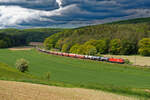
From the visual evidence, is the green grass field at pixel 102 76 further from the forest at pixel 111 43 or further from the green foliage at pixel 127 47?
the green foliage at pixel 127 47

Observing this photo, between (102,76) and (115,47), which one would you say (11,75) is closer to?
(102,76)

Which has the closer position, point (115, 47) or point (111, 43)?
point (115, 47)

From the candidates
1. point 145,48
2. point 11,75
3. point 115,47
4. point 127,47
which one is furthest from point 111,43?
point 11,75

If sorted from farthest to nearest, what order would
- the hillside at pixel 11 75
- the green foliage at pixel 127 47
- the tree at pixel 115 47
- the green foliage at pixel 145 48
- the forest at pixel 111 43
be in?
the tree at pixel 115 47 → the green foliage at pixel 127 47 → the forest at pixel 111 43 → the green foliage at pixel 145 48 → the hillside at pixel 11 75

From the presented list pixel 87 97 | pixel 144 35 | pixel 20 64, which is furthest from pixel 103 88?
pixel 144 35

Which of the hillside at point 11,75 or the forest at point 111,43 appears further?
the forest at point 111,43

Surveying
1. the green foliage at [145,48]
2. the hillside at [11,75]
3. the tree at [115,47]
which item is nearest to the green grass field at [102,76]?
the hillside at [11,75]

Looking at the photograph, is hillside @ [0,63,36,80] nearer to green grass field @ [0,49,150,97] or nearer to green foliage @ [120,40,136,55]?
green grass field @ [0,49,150,97]

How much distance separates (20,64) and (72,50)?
79063mm

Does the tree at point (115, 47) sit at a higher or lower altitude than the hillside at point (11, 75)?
lower

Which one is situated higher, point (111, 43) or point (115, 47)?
point (111, 43)

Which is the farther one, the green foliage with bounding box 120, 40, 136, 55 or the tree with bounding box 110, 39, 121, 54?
the tree with bounding box 110, 39, 121, 54

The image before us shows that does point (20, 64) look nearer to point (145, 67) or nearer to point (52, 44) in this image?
point (145, 67)

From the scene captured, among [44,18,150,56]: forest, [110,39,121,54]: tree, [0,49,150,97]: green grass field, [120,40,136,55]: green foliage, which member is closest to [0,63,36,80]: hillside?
[0,49,150,97]: green grass field
